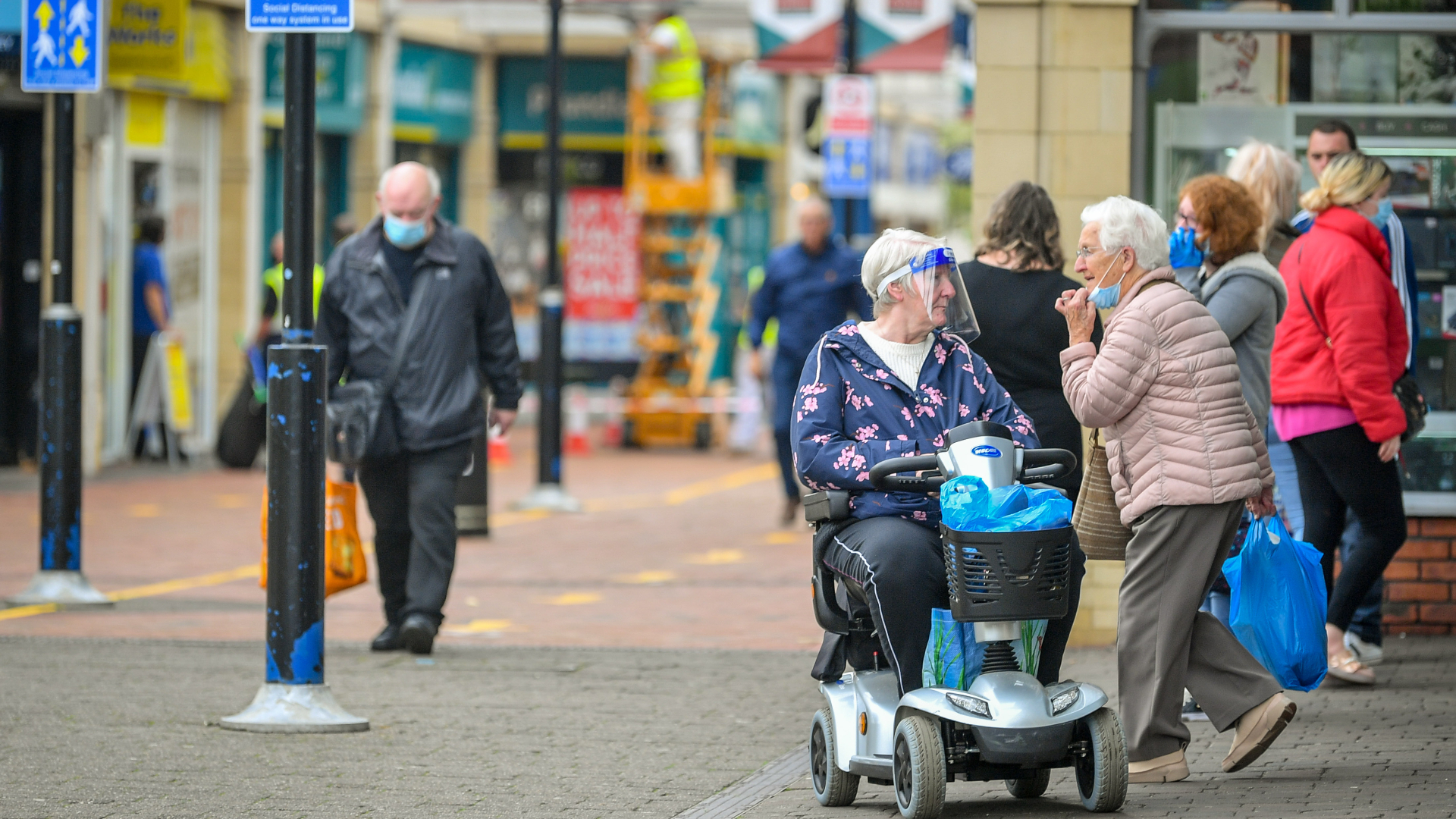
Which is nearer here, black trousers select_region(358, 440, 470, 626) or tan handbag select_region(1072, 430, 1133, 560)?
tan handbag select_region(1072, 430, 1133, 560)

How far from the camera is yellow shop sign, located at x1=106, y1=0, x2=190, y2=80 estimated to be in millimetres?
17672

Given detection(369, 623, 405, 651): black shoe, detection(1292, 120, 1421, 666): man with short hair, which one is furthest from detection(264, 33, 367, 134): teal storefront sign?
detection(1292, 120, 1421, 666): man with short hair

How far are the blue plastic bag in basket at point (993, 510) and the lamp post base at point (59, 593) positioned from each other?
224 inches

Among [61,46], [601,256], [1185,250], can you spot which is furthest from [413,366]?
[601,256]

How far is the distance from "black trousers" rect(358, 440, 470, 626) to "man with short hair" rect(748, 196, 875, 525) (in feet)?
15.9

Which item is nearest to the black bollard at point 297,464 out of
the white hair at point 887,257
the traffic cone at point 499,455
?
the white hair at point 887,257

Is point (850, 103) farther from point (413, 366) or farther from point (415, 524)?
point (415, 524)

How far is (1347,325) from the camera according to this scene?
25.0ft

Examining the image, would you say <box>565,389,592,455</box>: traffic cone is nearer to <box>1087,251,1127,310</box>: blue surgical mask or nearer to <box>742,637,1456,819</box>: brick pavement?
<box>742,637,1456,819</box>: brick pavement

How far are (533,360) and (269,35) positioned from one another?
534 cm

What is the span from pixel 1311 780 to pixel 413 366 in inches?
160

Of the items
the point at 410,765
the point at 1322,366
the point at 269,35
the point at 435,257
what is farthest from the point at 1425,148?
the point at 269,35

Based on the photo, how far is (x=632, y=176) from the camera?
23.5 m

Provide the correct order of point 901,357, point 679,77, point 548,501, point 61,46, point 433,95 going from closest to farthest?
1. point 901,357
2. point 61,46
3. point 548,501
4. point 679,77
5. point 433,95
